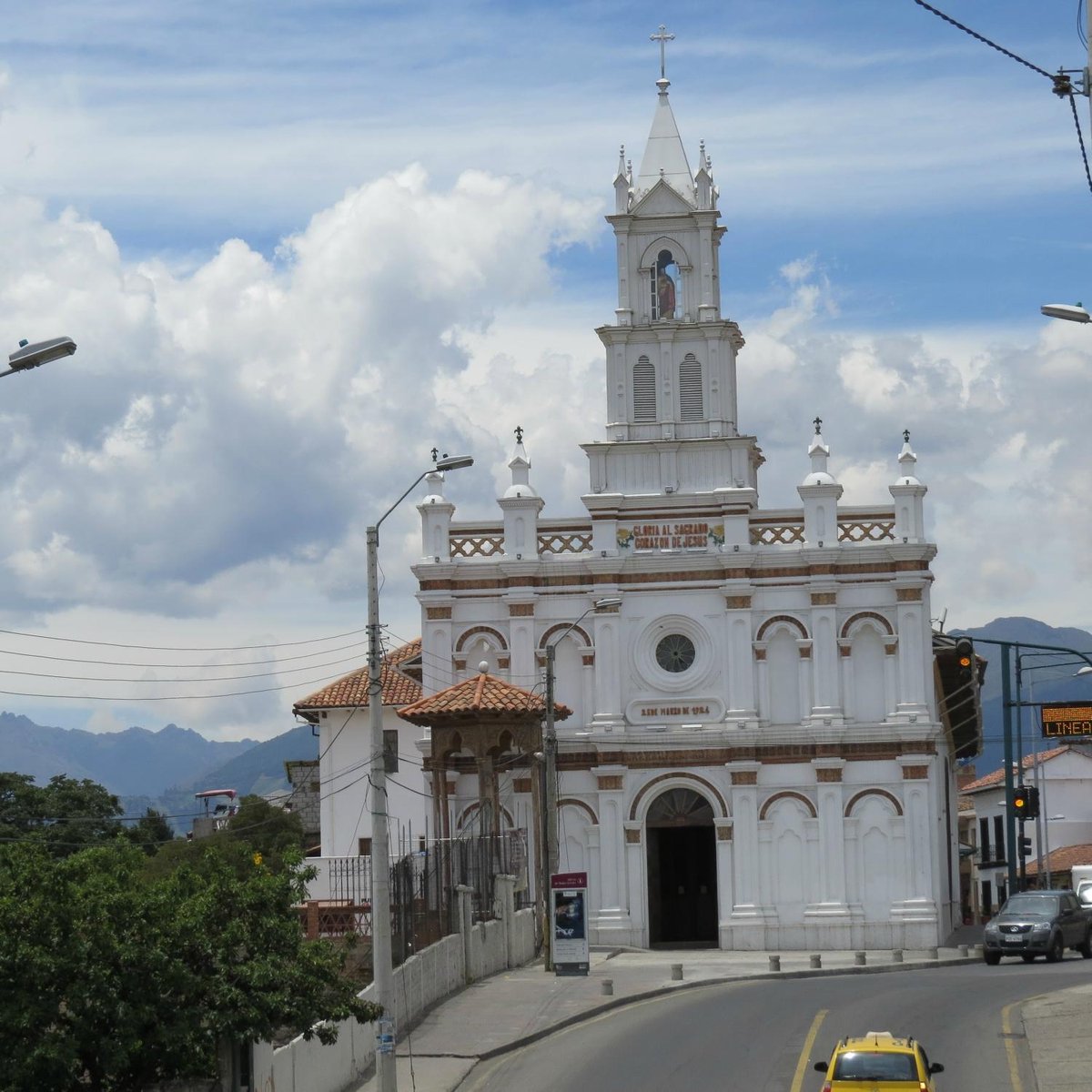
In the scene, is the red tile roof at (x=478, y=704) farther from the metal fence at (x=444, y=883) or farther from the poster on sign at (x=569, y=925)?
the poster on sign at (x=569, y=925)

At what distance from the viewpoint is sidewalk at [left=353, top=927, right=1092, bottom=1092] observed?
31250 mm

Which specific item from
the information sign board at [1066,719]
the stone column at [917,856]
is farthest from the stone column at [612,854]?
the information sign board at [1066,719]

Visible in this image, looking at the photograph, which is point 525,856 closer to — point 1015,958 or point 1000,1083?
point 1015,958

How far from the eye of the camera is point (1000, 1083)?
95.0 feet

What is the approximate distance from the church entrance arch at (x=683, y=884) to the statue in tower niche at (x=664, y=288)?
1486cm

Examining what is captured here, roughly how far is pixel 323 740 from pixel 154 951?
43464mm

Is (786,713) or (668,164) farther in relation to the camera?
(668,164)

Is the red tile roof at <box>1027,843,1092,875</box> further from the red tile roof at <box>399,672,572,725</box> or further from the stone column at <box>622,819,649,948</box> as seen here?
the red tile roof at <box>399,672,572,725</box>

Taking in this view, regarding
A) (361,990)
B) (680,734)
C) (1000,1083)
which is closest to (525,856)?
(680,734)

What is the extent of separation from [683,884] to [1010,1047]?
26542 mm

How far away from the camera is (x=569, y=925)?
1703 inches

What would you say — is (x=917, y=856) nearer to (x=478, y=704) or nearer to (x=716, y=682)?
(x=716, y=682)

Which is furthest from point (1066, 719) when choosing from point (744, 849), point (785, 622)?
point (744, 849)

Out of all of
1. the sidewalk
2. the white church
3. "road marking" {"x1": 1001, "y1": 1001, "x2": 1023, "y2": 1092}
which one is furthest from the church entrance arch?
"road marking" {"x1": 1001, "y1": 1001, "x2": 1023, "y2": 1092}
